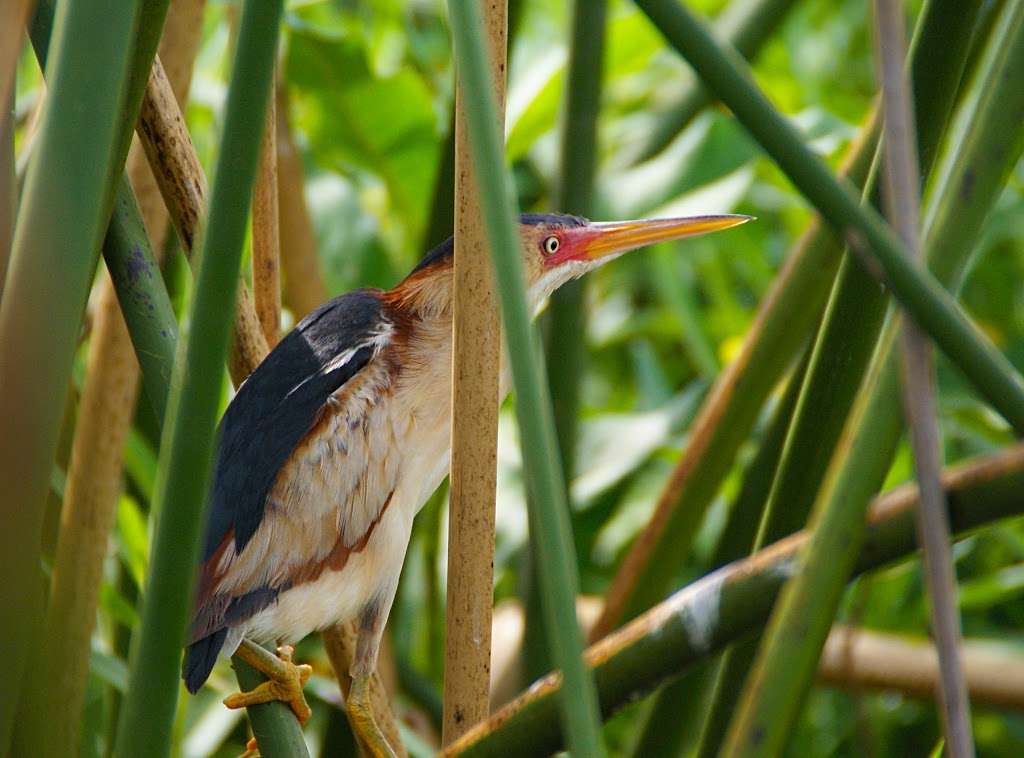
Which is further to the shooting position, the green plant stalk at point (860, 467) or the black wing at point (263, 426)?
the black wing at point (263, 426)

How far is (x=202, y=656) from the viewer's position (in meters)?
0.93

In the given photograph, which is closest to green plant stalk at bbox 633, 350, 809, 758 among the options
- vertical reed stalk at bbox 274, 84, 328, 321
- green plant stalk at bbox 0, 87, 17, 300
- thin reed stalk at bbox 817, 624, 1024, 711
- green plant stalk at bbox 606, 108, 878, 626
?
green plant stalk at bbox 606, 108, 878, 626

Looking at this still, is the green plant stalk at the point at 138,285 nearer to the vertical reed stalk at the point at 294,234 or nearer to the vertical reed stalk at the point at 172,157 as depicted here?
the vertical reed stalk at the point at 172,157

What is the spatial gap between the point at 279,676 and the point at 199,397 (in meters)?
0.48

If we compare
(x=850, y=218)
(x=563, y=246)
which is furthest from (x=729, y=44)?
(x=850, y=218)

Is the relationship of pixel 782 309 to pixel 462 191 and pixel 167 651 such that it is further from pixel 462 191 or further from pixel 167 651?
pixel 167 651

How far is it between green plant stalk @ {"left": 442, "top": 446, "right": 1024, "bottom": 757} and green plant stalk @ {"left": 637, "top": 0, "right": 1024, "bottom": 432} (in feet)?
0.10

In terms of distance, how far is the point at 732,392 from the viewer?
3.77 ft

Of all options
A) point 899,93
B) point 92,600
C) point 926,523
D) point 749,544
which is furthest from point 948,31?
point 92,600

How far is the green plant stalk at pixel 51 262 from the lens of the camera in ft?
1.48

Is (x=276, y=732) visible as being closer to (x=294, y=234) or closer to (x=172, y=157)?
(x=172, y=157)

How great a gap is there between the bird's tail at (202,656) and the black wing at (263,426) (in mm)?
65

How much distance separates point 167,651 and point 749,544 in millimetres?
840

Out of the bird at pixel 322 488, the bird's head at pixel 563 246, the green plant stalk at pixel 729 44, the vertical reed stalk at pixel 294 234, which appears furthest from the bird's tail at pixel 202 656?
the green plant stalk at pixel 729 44
